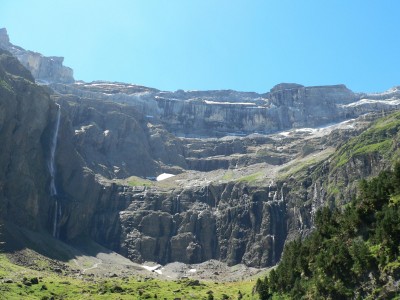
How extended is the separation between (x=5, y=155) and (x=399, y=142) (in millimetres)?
156710

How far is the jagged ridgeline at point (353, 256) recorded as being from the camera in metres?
46.1

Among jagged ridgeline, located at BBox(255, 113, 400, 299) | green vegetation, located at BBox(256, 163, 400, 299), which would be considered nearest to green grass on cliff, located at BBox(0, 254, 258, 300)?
jagged ridgeline, located at BBox(255, 113, 400, 299)

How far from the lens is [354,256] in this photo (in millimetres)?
49500

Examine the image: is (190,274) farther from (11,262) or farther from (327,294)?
(327,294)

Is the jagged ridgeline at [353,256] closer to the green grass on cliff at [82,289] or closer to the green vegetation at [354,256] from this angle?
the green vegetation at [354,256]

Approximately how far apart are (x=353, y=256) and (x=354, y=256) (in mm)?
288

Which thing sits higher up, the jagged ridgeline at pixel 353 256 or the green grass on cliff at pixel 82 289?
the jagged ridgeline at pixel 353 256

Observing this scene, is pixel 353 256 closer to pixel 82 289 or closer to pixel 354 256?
pixel 354 256

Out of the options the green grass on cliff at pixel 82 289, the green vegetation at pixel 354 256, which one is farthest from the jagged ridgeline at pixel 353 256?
the green grass on cliff at pixel 82 289

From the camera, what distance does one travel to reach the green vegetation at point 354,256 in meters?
46.1

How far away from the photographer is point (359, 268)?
47969 mm

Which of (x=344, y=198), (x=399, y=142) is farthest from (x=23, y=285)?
(x=399, y=142)

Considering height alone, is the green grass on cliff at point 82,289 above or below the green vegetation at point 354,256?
below

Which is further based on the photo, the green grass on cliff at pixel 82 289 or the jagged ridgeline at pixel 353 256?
the green grass on cliff at pixel 82 289
